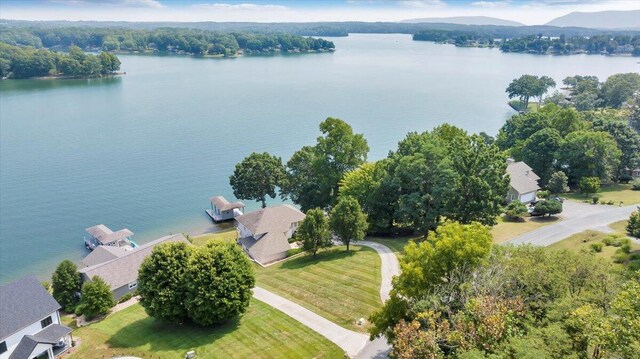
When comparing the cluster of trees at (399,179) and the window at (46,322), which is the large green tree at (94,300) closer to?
the window at (46,322)

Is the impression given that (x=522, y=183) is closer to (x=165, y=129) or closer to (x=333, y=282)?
(x=333, y=282)

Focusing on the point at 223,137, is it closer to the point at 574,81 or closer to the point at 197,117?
the point at 197,117

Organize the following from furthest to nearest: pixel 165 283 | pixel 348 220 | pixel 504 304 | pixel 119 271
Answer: pixel 348 220, pixel 119 271, pixel 165 283, pixel 504 304

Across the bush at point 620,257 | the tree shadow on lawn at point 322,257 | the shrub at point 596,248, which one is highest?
the bush at point 620,257

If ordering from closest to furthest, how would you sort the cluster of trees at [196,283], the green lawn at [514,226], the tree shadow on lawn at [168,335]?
the tree shadow on lawn at [168,335] → the cluster of trees at [196,283] → the green lawn at [514,226]

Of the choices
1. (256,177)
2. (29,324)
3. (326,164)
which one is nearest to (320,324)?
(29,324)

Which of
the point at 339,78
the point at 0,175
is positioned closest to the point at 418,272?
the point at 0,175

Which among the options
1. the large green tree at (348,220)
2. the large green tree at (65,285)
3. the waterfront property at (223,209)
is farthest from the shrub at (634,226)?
the large green tree at (65,285)
